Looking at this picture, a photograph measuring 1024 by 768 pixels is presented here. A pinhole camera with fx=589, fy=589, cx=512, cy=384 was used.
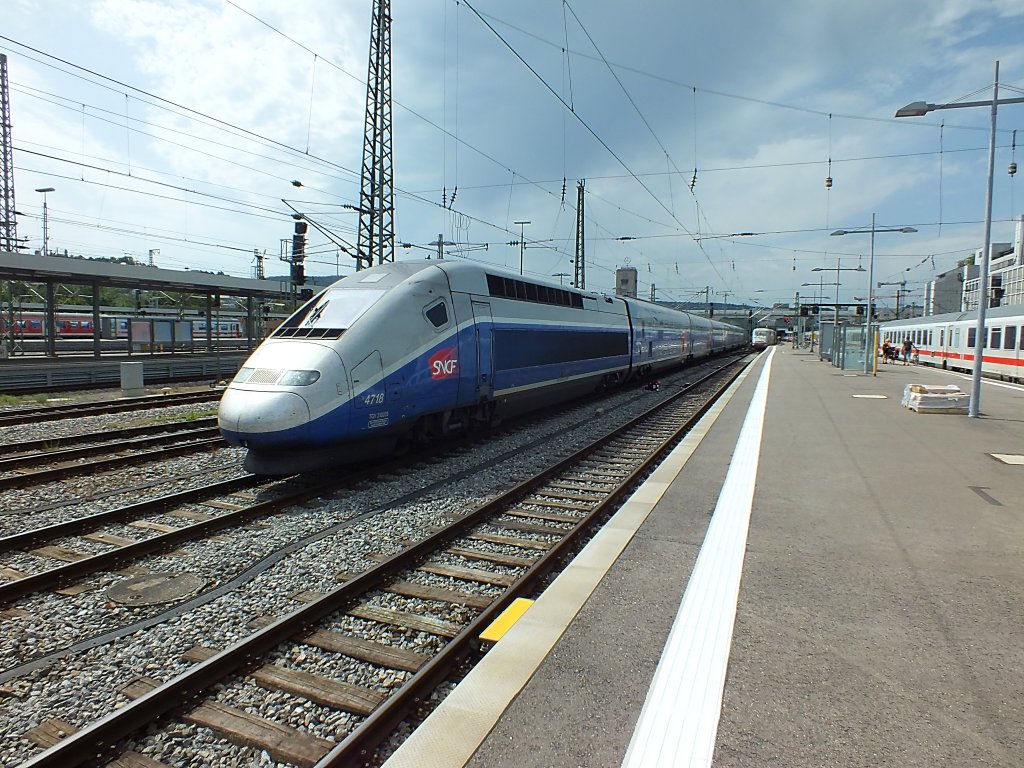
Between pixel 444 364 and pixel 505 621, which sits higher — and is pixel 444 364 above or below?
above

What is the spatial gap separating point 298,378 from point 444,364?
105 inches

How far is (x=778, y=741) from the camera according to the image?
274 cm

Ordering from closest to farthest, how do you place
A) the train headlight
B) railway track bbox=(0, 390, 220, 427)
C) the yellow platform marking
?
the yellow platform marking < the train headlight < railway track bbox=(0, 390, 220, 427)

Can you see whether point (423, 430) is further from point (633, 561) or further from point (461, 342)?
point (633, 561)

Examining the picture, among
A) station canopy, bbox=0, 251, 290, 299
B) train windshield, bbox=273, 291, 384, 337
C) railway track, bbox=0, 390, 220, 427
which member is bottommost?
railway track, bbox=0, 390, 220, 427

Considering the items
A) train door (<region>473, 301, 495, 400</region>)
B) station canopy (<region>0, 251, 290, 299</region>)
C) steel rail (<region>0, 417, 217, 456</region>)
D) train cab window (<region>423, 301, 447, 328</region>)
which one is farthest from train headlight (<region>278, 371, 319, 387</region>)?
station canopy (<region>0, 251, 290, 299</region>)

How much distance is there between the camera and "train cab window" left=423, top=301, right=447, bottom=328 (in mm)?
9109

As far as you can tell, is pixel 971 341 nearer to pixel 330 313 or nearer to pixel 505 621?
pixel 330 313

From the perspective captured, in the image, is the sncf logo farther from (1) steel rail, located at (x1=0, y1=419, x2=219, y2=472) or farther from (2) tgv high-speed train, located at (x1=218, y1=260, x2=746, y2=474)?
(1) steel rail, located at (x1=0, y1=419, x2=219, y2=472)

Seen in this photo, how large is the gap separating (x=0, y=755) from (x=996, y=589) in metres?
6.41

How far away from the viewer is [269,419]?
697 cm

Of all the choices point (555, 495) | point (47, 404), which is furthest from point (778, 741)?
point (47, 404)

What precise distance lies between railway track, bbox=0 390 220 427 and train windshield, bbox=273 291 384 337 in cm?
845

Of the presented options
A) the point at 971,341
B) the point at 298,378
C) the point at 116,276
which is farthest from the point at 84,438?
the point at 971,341
